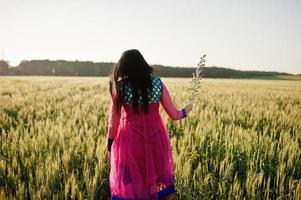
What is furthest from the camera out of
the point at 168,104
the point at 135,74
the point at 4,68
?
the point at 4,68

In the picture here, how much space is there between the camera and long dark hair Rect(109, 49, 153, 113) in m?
2.31

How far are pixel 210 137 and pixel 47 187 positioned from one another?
6.48ft

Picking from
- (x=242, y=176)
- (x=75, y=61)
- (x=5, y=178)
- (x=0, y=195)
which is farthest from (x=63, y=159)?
(x=75, y=61)

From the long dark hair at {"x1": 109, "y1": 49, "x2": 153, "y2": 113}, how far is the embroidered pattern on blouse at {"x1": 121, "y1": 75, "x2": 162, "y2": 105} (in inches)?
1.0

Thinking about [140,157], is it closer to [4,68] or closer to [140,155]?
[140,155]

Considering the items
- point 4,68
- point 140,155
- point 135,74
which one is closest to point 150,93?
point 135,74

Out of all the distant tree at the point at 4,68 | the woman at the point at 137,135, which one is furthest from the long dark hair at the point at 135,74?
the distant tree at the point at 4,68

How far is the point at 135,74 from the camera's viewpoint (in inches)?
91.0

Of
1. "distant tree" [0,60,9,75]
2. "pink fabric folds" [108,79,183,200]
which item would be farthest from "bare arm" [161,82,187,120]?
"distant tree" [0,60,9,75]

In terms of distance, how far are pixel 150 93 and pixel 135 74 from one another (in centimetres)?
18

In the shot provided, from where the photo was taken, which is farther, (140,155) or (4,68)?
(4,68)

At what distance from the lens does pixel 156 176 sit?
239cm

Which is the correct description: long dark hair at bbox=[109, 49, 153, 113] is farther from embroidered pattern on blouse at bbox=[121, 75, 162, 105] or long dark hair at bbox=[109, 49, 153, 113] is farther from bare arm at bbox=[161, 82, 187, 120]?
bare arm at bbox=[161, 82, 187, 120]

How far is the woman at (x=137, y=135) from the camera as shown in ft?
7.61
